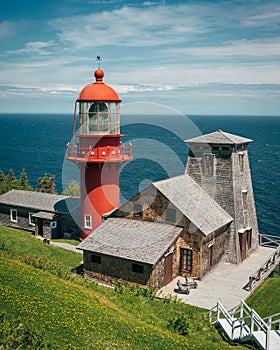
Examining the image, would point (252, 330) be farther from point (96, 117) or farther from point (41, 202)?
point (41, 202)

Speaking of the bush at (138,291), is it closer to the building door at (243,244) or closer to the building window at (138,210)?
the building window at (138,210)

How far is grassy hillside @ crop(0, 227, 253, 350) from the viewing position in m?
12.5

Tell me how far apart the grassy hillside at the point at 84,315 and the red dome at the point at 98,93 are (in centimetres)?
1089

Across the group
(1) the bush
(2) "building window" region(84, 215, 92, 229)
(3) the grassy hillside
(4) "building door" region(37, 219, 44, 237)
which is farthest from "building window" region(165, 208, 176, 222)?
(4) "building door" region(37, 219, 44, 237)

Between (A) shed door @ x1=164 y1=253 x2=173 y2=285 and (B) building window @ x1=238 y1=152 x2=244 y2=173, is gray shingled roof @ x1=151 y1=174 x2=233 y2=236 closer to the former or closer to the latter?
(A) shed door @ x1=164 y1=253 x2=173 y2=285

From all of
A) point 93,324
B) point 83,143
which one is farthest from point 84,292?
point 83,143

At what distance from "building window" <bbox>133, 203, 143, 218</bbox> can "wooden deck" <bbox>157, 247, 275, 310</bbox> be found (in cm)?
421

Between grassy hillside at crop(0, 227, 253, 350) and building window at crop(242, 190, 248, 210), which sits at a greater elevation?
building window at crop(242, 190, 248, 210)

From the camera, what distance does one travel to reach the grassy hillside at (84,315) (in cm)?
1245

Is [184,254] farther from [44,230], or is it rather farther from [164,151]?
[164,151]

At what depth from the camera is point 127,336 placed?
13.5 m

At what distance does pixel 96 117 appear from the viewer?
26500mm

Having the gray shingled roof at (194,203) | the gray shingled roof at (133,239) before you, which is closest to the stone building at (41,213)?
the gray shingled roof at (133,239)

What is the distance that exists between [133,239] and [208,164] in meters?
7.76
